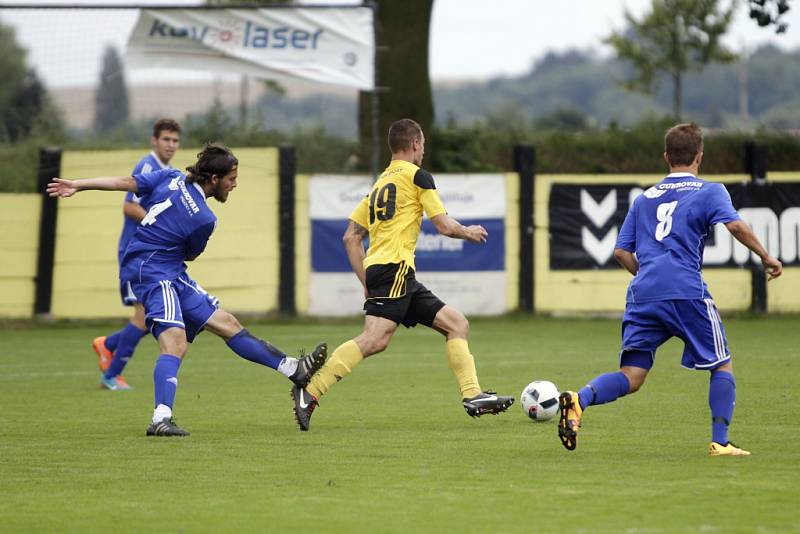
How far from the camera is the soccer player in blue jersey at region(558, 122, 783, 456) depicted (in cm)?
789

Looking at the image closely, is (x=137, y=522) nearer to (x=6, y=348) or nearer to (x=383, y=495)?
(x=383, y=495)

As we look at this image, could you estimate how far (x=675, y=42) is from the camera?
3888 cm

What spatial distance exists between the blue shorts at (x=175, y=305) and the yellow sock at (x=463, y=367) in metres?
1.66

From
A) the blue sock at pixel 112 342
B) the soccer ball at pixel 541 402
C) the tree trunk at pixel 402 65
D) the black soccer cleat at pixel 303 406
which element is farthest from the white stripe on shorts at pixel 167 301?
the tree trunk at pixel 402 65

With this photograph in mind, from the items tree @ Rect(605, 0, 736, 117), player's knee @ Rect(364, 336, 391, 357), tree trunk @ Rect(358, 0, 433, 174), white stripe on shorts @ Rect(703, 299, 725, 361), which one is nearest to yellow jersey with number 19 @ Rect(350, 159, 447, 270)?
player's knee @ Rect(364, 336, 391, 357)

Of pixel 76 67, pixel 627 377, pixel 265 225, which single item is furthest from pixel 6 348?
pixel 627 377

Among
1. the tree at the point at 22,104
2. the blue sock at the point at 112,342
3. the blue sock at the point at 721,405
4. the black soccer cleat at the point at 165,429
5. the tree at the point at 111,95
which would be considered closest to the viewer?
the blue sock at the point at 721,405

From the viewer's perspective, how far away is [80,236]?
18.8 meters

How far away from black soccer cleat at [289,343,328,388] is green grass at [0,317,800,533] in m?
0.34

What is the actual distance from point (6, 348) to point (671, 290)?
34.3ft

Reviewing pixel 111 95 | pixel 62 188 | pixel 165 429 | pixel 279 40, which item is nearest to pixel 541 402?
pixel 165 429

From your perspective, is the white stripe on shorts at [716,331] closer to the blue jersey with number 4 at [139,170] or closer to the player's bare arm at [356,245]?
the player's bare arm at [356,245]

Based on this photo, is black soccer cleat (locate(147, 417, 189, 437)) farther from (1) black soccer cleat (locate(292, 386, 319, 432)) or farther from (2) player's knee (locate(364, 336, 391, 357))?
(2) player's knee (locate(364, 336, 391, 357))

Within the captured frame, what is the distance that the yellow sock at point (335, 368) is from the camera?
367 inches
